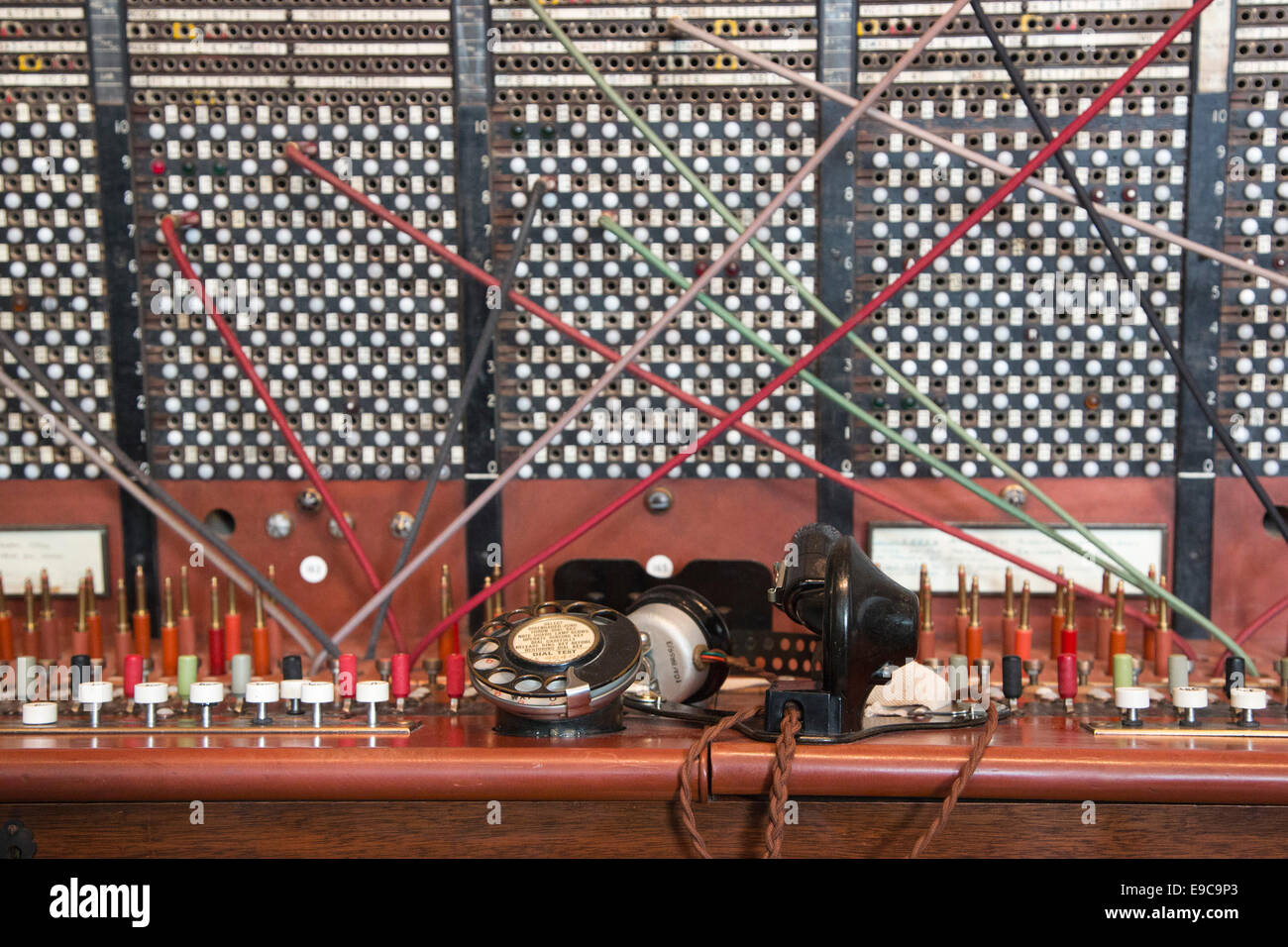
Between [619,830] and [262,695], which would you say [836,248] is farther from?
[262,695]

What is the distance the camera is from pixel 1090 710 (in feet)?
6.89

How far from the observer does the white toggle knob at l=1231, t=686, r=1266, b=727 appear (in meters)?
1.96

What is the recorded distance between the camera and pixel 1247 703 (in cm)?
196

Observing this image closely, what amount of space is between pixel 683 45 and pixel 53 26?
1619 millimetres

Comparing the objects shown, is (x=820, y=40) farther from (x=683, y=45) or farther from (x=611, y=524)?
(x=611, y=524)

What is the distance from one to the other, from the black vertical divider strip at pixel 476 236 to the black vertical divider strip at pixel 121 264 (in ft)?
2.79

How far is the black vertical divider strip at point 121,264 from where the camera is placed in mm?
2654

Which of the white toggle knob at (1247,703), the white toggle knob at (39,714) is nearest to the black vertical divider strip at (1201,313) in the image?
the white toggle knob at (1247,703)

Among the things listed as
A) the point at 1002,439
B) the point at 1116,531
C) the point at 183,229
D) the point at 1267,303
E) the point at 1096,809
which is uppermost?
the point at 183,229

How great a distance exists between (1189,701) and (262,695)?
5.87 feet

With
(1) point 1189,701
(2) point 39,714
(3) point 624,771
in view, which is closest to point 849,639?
(3) point 624,771

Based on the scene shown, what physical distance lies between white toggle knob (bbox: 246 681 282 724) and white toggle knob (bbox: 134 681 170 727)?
160 millimetres
